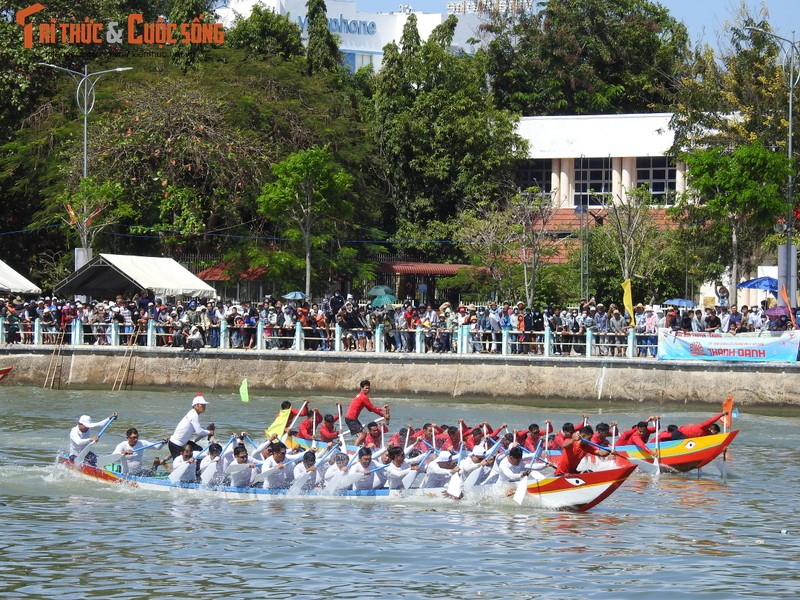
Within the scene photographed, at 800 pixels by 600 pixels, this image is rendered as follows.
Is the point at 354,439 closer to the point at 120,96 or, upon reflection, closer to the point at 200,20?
the point at 120,96

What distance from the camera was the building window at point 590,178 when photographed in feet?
187

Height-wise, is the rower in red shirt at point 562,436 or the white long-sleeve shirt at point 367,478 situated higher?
the rower in red shirt at point 562,436

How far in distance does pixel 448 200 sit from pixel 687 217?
13209mm

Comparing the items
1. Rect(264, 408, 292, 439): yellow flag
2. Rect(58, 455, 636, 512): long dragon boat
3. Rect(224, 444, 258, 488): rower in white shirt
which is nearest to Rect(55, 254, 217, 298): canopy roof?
Rect(264, 408, 292, 439): yellow flag

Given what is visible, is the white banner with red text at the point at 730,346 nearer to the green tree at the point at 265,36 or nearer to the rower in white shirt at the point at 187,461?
the rower in white shirt at the point at 187,461

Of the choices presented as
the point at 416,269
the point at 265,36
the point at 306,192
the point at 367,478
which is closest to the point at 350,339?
the point at 306,192

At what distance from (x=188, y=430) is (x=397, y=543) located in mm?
5452

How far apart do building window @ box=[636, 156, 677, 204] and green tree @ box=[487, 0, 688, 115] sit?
15.9ft

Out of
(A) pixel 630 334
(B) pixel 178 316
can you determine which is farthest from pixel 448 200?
(A) pixel 630 334

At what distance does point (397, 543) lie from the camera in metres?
17.6

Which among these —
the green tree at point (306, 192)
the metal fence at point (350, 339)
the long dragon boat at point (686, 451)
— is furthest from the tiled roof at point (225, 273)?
the long dragon boat at point (686, 451)

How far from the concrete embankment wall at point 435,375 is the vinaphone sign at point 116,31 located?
17.7m

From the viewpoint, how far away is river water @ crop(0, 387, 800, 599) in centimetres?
1516

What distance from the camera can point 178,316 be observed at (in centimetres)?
3703
